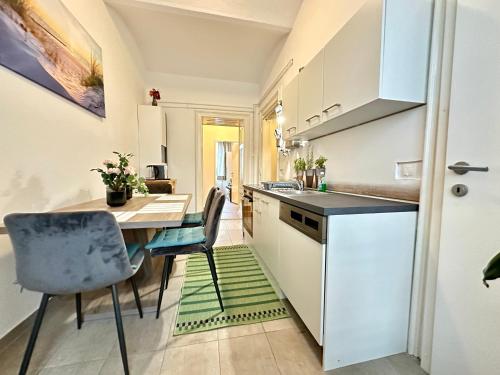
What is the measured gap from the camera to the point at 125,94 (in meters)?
2.94

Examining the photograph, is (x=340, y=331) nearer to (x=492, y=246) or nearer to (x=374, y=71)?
(x=492, y=246)

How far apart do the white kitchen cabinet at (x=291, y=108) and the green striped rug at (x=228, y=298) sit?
5.04 ft

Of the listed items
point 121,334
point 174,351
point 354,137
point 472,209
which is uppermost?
point 354,137

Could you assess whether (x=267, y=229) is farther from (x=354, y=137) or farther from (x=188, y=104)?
(x=188, y=104)

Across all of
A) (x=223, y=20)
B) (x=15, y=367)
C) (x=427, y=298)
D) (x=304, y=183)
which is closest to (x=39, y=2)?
(x=223, y=20)

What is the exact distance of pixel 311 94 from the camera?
1.76m

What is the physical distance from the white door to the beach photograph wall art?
2.34 meters

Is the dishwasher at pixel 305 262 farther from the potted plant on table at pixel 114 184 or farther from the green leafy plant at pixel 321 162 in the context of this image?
the potted plant on table at pixel 114 184

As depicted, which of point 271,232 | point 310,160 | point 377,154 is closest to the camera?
point 377,154

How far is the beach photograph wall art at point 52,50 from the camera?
47.5 inches

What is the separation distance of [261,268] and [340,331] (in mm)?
1205

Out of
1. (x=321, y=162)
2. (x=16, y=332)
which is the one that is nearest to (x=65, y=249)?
(x=16, y=332)

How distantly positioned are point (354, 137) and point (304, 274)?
1.14m

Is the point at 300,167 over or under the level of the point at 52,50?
under
